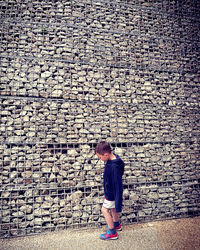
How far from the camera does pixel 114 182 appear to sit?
2498 mm

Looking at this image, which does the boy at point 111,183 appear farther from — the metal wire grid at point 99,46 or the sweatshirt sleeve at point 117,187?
the metal wire grid at point 99,46

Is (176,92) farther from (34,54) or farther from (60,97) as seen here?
(34,54)

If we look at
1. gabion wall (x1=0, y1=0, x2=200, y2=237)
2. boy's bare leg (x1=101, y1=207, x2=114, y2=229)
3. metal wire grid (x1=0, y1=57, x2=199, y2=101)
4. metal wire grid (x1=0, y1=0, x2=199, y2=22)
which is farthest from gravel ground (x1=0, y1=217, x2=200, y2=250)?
metal wire grid (x1=0, y1=0, x2=199, y2=22)

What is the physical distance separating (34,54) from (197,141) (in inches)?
165

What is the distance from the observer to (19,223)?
118 inches

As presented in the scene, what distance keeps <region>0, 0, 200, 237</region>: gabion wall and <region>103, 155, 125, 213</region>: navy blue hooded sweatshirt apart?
0.78 metres

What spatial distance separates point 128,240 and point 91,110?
2448 millimetres

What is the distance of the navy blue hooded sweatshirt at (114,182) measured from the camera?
245cm

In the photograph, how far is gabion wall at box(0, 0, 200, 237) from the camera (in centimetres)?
319

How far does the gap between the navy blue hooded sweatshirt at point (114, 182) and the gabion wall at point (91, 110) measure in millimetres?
785

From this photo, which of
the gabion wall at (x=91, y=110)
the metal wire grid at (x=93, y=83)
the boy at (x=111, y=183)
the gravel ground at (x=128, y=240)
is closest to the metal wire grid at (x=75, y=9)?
the gabion wall at (x=91, y=110)

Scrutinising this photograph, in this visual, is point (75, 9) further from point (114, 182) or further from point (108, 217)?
point (108, 217)

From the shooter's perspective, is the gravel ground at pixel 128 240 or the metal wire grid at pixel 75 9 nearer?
the gravel ground at pixel 128 240

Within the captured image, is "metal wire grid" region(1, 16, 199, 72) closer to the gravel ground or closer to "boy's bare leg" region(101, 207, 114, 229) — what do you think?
"boy's bare leg" region(101, 207, 114, 229)
